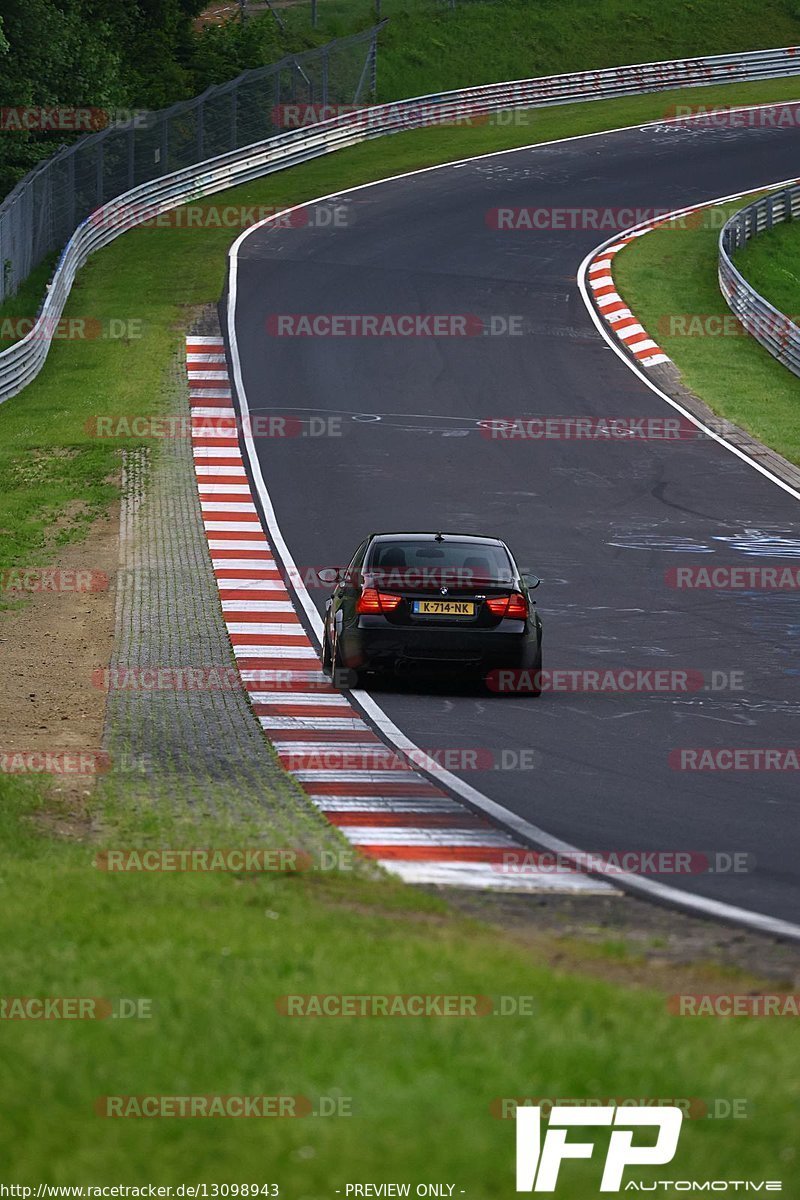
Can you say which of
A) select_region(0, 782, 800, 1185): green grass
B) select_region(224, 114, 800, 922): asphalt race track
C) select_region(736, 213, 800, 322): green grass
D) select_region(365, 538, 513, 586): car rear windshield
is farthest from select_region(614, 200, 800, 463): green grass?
select_region(0, 782, 800, 1185): green grass

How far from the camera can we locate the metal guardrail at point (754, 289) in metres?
37.4

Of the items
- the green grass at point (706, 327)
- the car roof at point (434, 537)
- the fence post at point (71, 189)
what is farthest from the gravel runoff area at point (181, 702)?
the fence post at point (71, 189)

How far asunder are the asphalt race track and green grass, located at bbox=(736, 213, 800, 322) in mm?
3138

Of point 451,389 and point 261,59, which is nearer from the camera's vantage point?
point 451,389

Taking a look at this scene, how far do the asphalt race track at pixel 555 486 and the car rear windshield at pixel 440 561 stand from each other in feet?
3.79

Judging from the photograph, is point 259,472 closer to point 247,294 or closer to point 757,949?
point 247,294

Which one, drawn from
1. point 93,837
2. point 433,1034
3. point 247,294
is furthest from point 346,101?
point 433,1034

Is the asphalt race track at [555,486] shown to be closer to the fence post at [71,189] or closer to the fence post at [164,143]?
the fence post at [71,189]

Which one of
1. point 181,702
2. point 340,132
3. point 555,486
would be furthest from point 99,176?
point 181,702

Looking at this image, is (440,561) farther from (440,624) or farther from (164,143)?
(164,143)

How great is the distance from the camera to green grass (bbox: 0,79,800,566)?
88.4 ft

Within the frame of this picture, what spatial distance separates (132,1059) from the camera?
6125 millimetres

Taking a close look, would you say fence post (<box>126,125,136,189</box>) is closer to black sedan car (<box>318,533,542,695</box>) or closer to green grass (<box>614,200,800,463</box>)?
green grass (<box>614,200,800,463</box>)

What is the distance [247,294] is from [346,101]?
22.0 m
